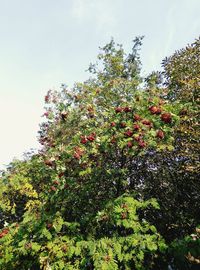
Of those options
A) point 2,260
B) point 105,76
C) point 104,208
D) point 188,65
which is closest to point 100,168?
point 104,208

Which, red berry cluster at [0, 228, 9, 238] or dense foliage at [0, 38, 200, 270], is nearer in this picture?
dense foliage at [0, 38, 200, 270]

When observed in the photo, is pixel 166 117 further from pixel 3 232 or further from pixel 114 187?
pixel 3 232

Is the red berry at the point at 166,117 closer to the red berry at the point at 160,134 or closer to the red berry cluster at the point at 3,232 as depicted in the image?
the red berry at the point at 160,134

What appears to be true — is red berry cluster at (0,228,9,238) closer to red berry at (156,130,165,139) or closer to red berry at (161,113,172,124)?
red berry at (156,130,165,139)

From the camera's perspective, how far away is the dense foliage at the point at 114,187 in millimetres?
7109

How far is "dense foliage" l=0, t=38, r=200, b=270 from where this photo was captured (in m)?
7.11

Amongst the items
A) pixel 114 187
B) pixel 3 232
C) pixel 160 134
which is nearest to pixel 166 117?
pixel 160 134

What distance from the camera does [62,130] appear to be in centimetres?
1144

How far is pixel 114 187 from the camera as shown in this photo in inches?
408

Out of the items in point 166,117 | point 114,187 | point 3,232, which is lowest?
point 3,232

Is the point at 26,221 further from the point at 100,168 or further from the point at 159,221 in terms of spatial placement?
the point at 159,221

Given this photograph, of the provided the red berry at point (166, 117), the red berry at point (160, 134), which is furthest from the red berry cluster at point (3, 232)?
the red berry at point (166, 117)

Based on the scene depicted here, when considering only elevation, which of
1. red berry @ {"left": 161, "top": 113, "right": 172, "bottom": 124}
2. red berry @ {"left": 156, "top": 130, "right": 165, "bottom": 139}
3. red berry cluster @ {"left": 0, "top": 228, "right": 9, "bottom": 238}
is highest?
red berry @ {"left": 161, "top": 113, "right": 172, "bottom": 124}

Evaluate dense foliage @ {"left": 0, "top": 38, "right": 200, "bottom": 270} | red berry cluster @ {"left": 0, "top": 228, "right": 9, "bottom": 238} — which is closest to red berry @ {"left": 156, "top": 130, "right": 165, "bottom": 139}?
dense foliage @ {"left": 0, "top": 38, "right": 200, "bottom": 270}
